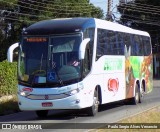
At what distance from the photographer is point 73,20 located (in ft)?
56.7

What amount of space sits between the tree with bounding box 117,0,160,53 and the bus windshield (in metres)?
48.9

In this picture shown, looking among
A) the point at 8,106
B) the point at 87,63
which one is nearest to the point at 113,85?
the point at 87,63

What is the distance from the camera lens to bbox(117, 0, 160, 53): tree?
64.6m

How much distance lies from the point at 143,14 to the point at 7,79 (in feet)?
130

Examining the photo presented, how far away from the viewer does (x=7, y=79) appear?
92.4 ft

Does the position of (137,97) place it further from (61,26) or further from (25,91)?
(25,91)

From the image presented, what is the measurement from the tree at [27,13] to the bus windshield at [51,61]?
114ft

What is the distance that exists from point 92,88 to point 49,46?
6.90 ft

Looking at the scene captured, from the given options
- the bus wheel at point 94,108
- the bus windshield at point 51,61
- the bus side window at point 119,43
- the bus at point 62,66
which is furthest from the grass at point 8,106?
the bus side window at point 119,43

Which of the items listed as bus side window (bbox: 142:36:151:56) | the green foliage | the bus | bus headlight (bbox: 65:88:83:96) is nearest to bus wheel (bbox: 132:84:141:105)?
bus side window (bbox: 142:36:151:56)

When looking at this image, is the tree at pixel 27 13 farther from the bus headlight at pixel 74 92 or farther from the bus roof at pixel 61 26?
the bus headlight at pixel 74 92

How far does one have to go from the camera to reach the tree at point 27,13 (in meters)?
52.0

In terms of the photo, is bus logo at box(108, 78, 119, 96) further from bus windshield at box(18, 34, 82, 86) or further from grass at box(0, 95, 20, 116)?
grass at box(0, 95, 20, 116)

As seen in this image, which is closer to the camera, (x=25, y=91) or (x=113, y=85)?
(x=25, y=91)
